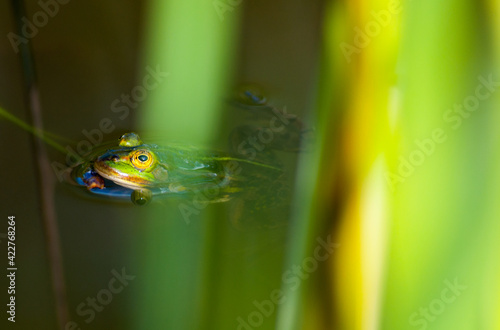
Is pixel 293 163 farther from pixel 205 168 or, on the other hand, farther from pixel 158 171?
pixel 158 171

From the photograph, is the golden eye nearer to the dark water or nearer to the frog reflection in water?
the frog reflection in water

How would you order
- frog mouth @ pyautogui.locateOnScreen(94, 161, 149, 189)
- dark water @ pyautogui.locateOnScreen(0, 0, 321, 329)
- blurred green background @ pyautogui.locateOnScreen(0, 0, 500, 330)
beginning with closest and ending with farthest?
blurred green background @ pyautogui.locateOnScreen(0, 0, 500, 330)
dark water @ pyautogui.locateOnScreen(0, 0, 321, 329)
frog mouth @ pyautogui.locateOnScreen(94, 161, 149, 189)

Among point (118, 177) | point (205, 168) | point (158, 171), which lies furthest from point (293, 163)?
point (118, 177)

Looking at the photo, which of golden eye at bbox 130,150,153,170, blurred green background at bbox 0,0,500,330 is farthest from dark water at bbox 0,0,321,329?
golden eye at bbox 130,150,153,170

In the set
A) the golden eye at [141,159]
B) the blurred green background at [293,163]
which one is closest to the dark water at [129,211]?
the blurred green background at [293,163]

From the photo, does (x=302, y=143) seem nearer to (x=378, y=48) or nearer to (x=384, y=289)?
(x=378, y=48)

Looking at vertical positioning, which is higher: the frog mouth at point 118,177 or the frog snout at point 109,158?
the frog snout at point 109,158

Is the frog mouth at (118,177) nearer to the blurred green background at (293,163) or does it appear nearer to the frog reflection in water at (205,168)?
the frog reflection in water at (205,168)
